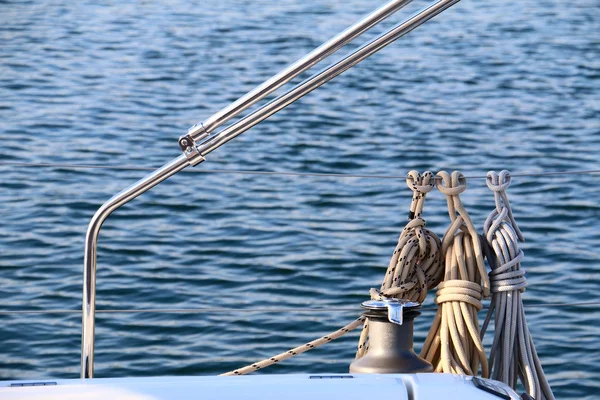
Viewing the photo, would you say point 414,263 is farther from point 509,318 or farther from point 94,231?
point 94,231

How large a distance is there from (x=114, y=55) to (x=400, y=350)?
7166 millimetres

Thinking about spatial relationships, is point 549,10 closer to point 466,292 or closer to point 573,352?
point 573,352

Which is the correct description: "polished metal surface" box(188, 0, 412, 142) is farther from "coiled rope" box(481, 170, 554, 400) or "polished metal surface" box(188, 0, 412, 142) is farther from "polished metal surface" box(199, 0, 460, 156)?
"coiled rope" box(481, 170, 554, 400)

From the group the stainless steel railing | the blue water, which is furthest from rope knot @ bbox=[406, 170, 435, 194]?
the blue water

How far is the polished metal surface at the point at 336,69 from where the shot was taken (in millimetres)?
1368

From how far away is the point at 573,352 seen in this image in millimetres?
3408

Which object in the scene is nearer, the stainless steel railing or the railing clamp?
the stainless steel railing

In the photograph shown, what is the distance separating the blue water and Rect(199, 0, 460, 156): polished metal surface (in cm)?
98

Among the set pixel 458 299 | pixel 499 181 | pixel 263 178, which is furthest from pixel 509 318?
pixel 263 178

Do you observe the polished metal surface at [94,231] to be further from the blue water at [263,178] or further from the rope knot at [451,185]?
the blue water at [263,178]

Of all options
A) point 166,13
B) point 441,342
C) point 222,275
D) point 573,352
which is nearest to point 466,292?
point 441,342

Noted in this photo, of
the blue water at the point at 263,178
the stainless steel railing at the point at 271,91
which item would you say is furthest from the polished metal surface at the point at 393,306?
the blue water at the point at 263,178

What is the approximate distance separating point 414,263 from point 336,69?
0.44 meters

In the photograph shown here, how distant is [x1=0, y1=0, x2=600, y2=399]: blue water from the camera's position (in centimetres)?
359
